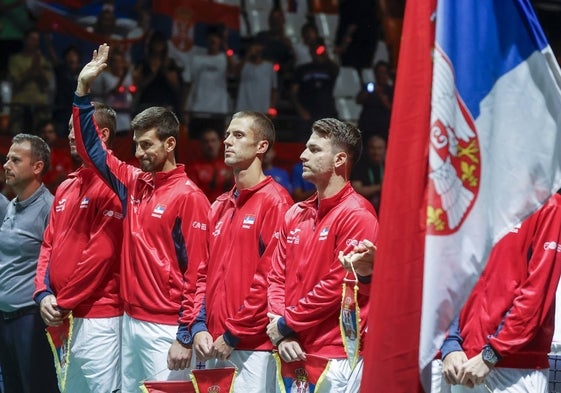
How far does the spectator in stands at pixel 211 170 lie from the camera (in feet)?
36.8

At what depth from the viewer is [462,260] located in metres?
3.10

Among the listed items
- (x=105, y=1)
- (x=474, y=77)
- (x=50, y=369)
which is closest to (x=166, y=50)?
(x=105, y=1)

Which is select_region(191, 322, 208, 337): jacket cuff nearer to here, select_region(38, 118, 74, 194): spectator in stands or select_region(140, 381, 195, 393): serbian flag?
select_region(140, 381, 195, 393): serbian flag

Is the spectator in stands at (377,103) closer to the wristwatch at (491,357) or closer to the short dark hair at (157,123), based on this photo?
the short dark hair at (157,123)

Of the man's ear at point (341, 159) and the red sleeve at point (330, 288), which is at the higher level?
the man's ear at point (341, 159)

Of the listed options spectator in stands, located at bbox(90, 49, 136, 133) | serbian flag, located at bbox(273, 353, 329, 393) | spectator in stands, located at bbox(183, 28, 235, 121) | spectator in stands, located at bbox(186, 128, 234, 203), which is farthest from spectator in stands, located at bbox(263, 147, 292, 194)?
serbian flag, located at bbox(273, 353, 329, 393)

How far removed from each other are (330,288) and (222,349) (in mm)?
798

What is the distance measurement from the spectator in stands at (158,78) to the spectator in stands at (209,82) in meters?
0.18

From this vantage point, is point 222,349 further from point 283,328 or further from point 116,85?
point 116,85

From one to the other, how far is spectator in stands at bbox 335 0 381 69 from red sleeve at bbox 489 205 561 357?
30.6 ft

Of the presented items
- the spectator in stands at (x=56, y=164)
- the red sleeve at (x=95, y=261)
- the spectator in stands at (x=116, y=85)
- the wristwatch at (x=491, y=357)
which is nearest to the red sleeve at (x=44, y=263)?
the red sleeve at (x=95, y=261)

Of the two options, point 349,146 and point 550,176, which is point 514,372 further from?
point 550,176

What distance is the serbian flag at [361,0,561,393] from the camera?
3066mm

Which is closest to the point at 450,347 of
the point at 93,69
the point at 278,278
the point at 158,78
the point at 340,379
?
the point at 340,379
